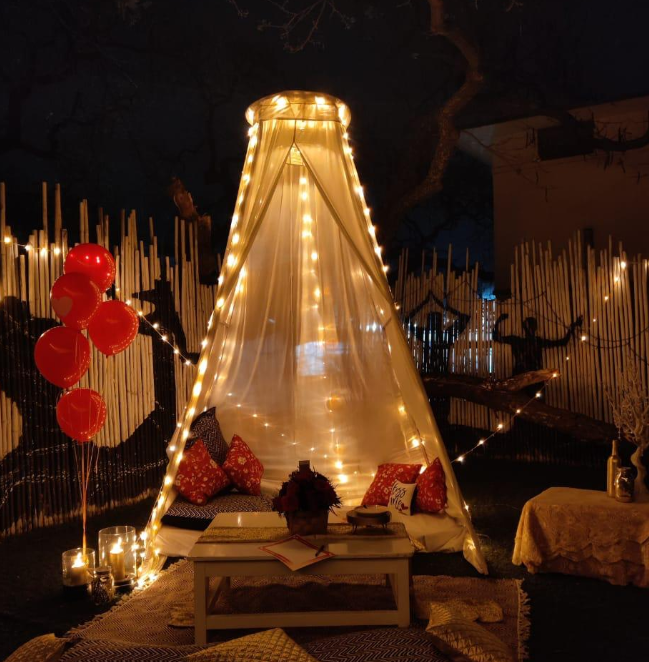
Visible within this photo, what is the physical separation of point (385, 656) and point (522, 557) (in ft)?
7.10

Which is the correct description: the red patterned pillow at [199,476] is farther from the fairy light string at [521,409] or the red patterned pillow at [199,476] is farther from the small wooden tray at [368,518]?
the fairy light string at [521,409]

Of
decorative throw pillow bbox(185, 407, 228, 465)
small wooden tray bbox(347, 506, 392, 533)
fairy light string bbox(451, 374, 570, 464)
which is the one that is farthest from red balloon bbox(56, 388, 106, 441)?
fairy light string bbox(451, 374, 570, 464)

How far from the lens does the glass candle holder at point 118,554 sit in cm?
348

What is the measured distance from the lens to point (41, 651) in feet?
5.46

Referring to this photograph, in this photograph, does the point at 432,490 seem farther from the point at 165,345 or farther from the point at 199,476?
the point at 165,345

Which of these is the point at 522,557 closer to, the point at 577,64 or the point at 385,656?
the point at 385,656

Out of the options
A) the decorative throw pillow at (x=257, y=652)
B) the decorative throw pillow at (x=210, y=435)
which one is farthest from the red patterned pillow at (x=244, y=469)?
the decorative throw pillow at (x=257, y=652)

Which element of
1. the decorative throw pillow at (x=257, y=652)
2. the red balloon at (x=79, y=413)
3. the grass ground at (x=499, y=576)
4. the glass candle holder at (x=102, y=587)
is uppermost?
the red balloon at (x=79, y=413)

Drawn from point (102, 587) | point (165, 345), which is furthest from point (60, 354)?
point (165, 345)

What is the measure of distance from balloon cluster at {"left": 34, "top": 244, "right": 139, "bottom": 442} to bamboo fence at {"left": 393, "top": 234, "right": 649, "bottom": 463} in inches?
146

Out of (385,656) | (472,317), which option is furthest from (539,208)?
(385,656)

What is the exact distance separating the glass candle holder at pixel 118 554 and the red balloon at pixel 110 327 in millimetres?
942

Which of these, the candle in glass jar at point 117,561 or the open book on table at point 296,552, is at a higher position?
the open book on table at point 296,552

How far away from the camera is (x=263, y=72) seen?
11164 millimetres
